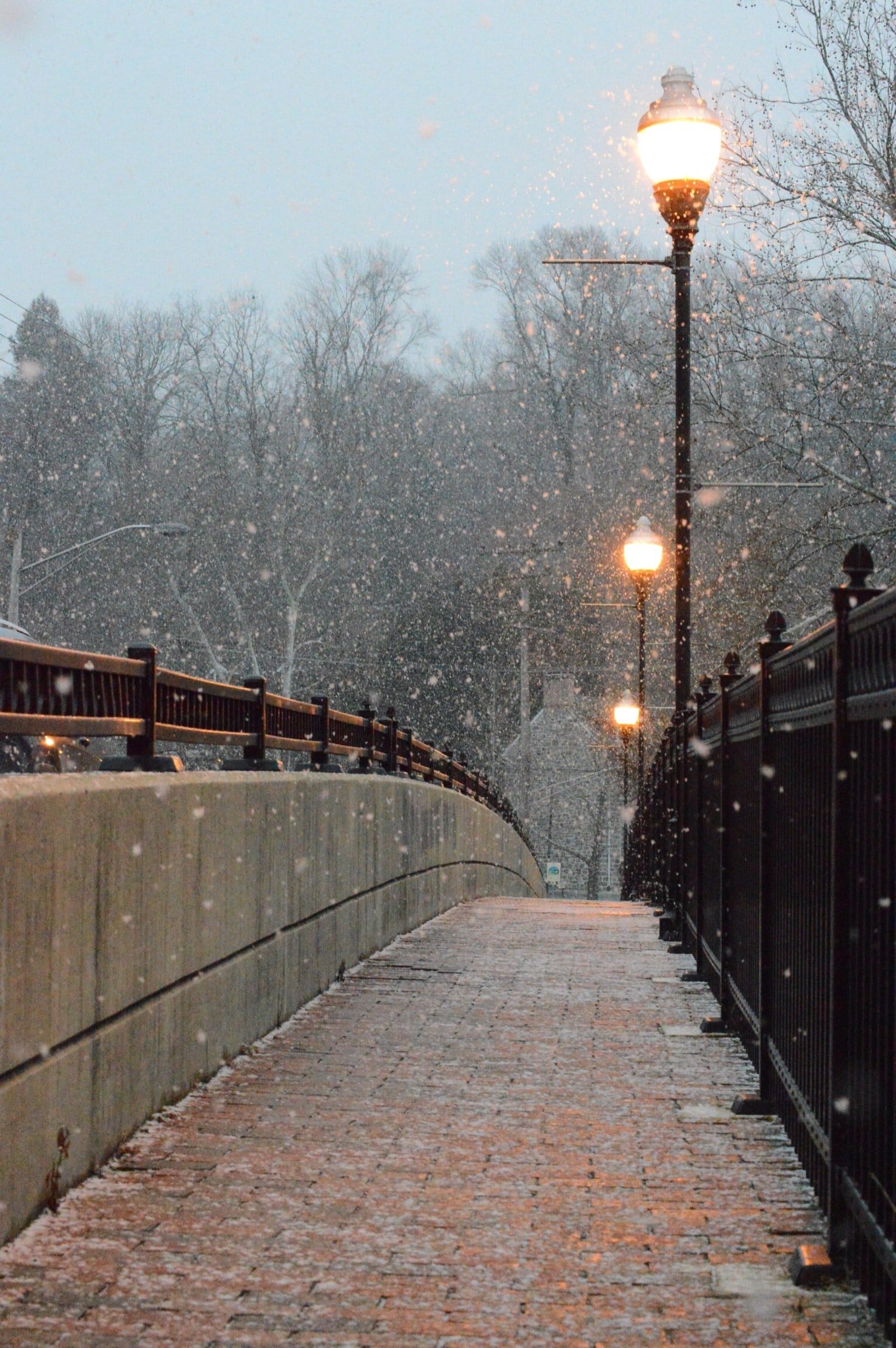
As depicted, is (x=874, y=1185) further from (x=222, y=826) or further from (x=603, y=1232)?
(x=222, y=826)

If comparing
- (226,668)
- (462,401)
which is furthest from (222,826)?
(462,401)

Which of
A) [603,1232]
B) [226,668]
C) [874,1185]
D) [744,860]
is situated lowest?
[603,1232]

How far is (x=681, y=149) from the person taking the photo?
12.5m

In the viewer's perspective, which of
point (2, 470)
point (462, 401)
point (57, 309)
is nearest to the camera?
point (2, 470)

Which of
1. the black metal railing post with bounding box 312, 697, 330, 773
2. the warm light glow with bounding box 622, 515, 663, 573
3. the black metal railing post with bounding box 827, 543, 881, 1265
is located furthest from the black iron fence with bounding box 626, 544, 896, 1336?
the warm light glow with bounding box 622, 515, 663, 573

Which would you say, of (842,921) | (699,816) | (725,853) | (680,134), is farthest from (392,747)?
(842,921)

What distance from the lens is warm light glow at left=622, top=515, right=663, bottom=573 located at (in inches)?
847

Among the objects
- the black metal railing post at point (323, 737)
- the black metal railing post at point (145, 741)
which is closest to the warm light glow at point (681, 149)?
the black metal railing post at point (323, 737)

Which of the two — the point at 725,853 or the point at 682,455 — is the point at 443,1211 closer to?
the point at 725,853

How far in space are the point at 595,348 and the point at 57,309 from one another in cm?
2963

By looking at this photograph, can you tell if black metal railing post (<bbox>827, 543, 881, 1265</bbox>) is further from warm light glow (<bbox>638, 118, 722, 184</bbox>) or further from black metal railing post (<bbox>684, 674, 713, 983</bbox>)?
warm light glow (<bbox>638, 118, 722, 184</bbox>)

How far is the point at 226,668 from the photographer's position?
59625 millimetres

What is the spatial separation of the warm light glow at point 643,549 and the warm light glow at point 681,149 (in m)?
9.03

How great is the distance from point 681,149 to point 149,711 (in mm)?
7821
